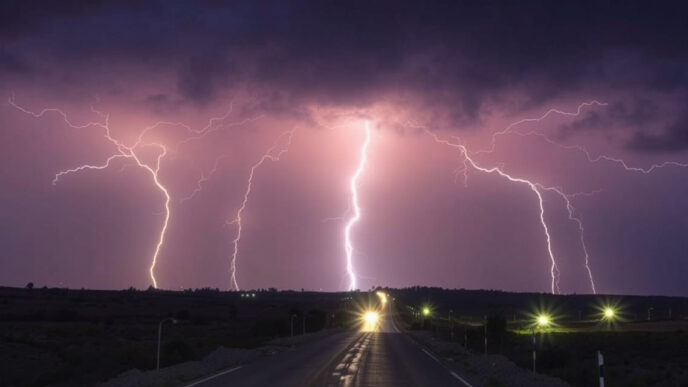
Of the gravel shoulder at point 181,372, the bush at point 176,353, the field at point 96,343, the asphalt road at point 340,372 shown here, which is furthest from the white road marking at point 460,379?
the field at point 96,343

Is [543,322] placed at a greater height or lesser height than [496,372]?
greater

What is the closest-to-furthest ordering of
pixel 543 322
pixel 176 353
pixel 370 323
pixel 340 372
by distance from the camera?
1. pixel 340 372
2. pixel 176 353
3. pixel 543 322
4. pixel 370 323

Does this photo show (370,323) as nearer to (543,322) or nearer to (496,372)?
(543,322)

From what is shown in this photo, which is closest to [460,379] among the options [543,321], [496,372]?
[496,372]

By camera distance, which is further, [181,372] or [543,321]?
[543,321]

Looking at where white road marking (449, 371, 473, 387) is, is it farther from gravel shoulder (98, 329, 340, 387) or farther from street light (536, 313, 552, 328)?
street light (536, 313, 552, 328)

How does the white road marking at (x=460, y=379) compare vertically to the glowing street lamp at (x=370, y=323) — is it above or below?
above

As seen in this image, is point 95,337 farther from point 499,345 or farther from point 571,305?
point 571,305

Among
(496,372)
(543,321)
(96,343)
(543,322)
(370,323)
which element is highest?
(543,321)

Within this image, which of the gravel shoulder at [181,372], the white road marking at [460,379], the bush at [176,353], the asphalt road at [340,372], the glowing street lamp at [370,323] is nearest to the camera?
the gravel shoulder at [181,372]

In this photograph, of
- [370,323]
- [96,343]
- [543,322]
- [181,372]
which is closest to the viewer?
[181,372]

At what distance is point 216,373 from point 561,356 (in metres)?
14.7

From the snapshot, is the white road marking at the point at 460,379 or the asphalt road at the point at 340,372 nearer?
the asphalt road at the point at 340,372

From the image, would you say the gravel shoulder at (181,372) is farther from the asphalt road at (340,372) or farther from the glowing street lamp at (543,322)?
the glowing street lamp at (543,322)
